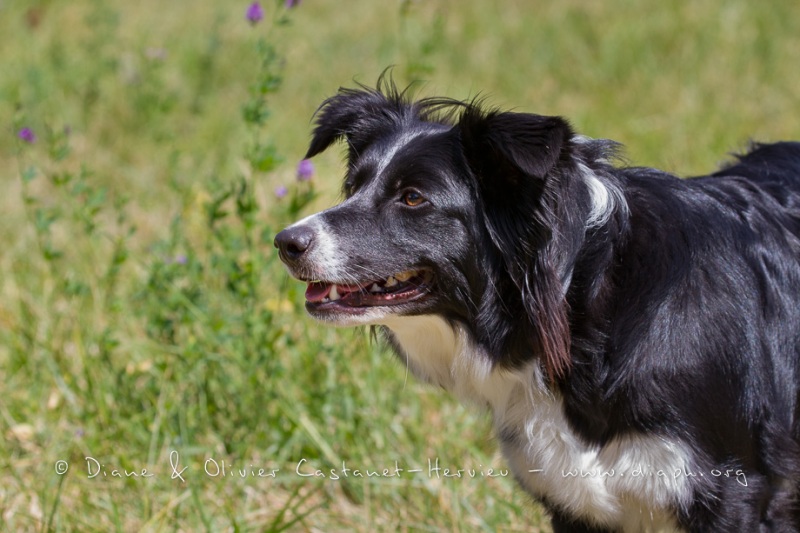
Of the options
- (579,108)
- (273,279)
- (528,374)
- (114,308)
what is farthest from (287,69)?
(528,374)

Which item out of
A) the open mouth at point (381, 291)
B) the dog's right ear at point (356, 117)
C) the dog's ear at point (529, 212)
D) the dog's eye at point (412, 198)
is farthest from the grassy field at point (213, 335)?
the dog's ear at point (529, 212)

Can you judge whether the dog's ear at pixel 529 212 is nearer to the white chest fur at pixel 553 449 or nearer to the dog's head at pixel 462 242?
the dog's head at pixel 462 242

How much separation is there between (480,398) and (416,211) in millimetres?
615

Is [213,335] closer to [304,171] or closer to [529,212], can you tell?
[304,171]

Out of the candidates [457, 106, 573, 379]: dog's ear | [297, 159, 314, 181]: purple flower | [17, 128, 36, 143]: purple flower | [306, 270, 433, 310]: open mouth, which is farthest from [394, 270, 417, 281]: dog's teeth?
[17, 128, 36, 143]: purple flower

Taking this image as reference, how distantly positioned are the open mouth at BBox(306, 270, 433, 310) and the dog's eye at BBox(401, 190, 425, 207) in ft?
0.65

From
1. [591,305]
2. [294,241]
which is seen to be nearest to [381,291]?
[294,241]

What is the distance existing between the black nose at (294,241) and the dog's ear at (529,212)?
0.51m

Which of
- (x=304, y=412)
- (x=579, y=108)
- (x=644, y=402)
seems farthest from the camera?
(x=579, y=108)

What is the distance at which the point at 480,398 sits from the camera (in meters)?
2.76

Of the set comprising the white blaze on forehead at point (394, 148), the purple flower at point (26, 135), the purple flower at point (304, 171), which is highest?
the white blaze on forehead at point (394, 148)

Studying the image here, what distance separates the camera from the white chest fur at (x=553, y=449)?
240cm

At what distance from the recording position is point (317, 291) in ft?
9.04

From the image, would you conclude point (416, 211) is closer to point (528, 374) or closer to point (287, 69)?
point (528, 374)
